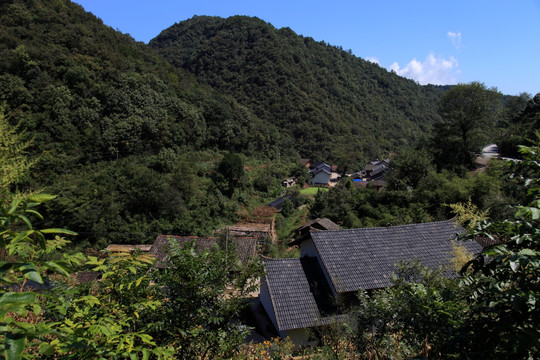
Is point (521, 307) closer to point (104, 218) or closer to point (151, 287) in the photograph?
point (151, 287)

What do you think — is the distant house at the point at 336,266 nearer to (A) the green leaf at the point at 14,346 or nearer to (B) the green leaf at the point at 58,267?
(B) the green leaf at the point at 58,267

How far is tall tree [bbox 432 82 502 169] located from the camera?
21109 millimetres

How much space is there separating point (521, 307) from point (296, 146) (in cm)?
5626

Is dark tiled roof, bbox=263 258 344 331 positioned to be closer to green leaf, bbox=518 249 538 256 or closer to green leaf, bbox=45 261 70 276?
green leaf, bbox=518 249 538 256

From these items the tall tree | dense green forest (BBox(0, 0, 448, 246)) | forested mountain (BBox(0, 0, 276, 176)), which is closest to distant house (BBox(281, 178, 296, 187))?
dense green forest (BBox(0, 0, 448, 246))

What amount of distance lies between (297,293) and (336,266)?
60.0 inches

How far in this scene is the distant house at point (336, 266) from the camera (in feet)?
26.6

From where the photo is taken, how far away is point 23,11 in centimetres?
2867

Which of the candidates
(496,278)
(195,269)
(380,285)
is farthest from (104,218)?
(496,278)

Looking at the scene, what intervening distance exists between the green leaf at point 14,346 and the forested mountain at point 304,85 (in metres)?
50.9

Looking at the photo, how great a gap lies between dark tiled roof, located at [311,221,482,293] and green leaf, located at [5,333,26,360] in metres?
7.93

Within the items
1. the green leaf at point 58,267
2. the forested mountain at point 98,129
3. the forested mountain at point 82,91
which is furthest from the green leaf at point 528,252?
the forested mountain at point 82,91

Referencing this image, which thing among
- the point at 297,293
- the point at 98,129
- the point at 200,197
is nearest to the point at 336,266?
the point at 297,293

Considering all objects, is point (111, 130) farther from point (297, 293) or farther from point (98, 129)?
point (297, 293)
